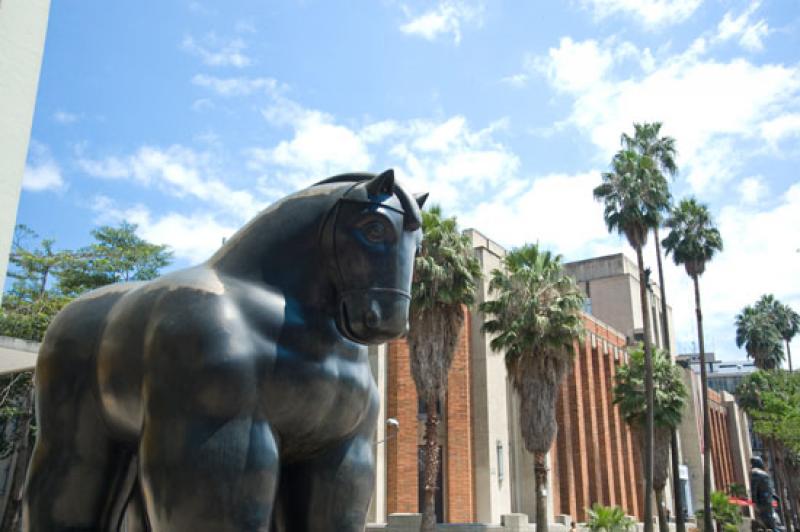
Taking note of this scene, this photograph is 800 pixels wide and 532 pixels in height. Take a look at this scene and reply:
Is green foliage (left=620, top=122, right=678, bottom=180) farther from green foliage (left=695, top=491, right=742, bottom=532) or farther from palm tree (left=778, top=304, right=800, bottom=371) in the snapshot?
palm tree (left=778, top=304, right=800, bottom=371)

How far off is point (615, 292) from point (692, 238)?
21.6 meters

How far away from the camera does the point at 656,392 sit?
33375 mm

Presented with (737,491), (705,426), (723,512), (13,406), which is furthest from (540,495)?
(737,491)

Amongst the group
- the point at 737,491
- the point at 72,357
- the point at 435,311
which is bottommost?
the point at 737,491

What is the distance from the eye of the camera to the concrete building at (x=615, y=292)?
55.5 meters

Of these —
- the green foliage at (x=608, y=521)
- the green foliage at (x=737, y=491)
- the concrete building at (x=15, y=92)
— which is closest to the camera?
the concrete building at (x=15, y=92)

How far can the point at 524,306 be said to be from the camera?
24875 millimetres

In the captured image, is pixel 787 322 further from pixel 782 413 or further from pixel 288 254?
pixel 288 254

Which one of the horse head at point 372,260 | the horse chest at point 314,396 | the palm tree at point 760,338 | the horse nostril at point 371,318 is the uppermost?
the palm tree at point 760,338

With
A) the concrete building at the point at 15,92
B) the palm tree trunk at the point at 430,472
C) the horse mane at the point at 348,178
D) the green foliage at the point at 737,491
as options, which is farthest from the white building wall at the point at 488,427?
the green foliage at the point at 737,491

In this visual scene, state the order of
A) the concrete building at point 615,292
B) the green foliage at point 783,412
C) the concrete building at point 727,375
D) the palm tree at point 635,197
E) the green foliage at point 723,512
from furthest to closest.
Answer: the concrete building at point 727,375, the concrete building at point 615,292, the green foliage at point 723,512, the green foliage at point 783,412, the palm tree at point 635,197

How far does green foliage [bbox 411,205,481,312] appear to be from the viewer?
73.4 ft

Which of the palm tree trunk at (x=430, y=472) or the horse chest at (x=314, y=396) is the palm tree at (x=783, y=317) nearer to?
the palm tree trunk at (x=430, y=472)

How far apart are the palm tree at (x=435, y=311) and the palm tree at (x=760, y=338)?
46265 mm
